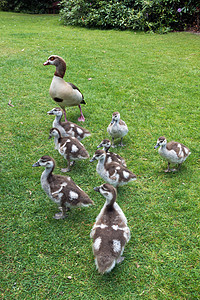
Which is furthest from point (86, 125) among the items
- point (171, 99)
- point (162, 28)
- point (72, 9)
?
point (72, 9)

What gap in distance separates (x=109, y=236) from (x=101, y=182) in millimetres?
1622

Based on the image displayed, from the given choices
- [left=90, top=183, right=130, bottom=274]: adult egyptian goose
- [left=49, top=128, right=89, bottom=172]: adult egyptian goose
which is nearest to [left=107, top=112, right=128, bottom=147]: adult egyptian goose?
[left=49, top=128, right=89, bottom=172]: adult egyptian goose

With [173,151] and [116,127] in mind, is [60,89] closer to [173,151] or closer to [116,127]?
[116,127]

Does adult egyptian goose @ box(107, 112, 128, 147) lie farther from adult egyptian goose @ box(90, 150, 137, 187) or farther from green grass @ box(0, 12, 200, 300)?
adult egyptian goose @ box(90, 150, 137, 187)

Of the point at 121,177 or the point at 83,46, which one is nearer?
the point at 121,177

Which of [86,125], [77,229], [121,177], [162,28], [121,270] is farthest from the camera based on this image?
[162,28]

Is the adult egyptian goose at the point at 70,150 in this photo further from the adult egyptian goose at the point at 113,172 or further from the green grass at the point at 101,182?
the adult egyptian goose at the point at 113,172

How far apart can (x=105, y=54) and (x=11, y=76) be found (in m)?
4.44

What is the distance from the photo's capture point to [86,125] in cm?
661

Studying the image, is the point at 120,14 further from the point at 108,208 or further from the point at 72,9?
the point at 108,208

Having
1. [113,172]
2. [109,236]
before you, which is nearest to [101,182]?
[113,172]

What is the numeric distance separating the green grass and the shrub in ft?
17.0

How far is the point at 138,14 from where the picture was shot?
14297mm

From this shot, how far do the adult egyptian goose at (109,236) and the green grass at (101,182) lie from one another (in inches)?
11.9
